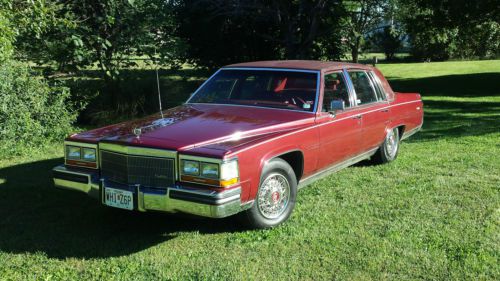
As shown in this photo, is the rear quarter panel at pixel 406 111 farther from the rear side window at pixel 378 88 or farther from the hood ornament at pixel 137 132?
the hood ornament at pixel 137 132

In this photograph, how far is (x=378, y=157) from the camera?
7.13 metres

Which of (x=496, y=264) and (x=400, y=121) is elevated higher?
(x=400, y=121)

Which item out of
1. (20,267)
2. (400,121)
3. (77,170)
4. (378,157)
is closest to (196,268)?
(20,267)

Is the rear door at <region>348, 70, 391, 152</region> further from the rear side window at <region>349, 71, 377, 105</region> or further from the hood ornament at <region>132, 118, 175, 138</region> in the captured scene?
the hood ornament at <region>132, 118, 175, 138</region>

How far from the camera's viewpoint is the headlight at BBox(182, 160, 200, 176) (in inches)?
164

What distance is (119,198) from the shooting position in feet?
14.4

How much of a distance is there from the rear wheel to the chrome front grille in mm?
3757

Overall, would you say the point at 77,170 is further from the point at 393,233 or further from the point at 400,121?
the point at 400,121

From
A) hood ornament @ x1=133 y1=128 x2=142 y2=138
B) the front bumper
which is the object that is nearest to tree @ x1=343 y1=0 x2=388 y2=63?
hood ornament @ x1=133 y1=128 x2=142 y2=138

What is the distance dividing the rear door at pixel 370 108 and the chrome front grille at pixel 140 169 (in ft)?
9.43

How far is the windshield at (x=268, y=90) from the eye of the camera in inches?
219

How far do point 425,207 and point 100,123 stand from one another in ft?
25.5

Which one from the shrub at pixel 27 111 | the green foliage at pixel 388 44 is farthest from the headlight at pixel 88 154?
the green foliage at pixel 388 44

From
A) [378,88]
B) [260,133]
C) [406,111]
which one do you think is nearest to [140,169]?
[260,133]
